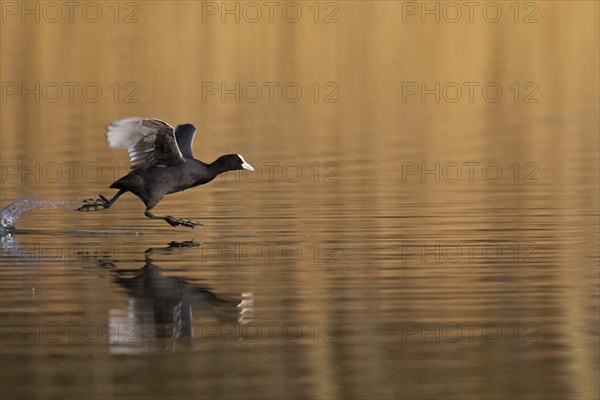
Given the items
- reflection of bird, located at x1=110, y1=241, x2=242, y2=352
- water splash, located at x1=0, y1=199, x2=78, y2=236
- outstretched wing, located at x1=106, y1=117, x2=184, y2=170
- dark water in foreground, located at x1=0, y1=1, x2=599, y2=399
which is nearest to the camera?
dark water in foreground, located at x1=0, y1=1, x2=599, y2=399

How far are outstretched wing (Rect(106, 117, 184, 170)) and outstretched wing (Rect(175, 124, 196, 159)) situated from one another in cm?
88

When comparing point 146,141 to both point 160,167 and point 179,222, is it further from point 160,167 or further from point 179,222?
point 179,222

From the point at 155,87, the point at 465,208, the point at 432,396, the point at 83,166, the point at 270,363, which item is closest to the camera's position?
the point at 432,396

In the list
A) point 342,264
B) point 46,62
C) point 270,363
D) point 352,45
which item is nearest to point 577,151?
point 342,264

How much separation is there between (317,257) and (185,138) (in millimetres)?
3802

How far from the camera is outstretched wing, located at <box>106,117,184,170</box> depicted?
21.2 m

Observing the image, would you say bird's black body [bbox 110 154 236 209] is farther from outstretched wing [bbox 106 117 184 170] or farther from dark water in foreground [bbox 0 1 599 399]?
dark water in foreground [bbox 0 1 599 399]

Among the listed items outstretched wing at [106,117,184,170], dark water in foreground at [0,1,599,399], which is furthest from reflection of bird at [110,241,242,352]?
outstretched wing at [106,117,184,170]

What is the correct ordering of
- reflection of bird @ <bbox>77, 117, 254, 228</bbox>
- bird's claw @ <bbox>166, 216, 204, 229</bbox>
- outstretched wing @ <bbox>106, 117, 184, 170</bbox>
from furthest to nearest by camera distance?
bird's claw @ <bbox>166, 216, 204, 229</bbox>
reflection of bird @ <bbox>77, 117, 254, 228</bbox>
outstretched wing @ <bbox>106, 117, 184, 170</bbox>

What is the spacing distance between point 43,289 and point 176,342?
10.3ft

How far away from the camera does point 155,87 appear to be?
54.7m

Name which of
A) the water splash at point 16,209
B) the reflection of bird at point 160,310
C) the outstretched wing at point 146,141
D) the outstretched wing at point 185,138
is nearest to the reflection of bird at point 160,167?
the outstretched wing at point 146,141

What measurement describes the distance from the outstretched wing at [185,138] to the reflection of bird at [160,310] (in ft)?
14.3

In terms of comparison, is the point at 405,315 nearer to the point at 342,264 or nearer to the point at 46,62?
the point at 342,264
